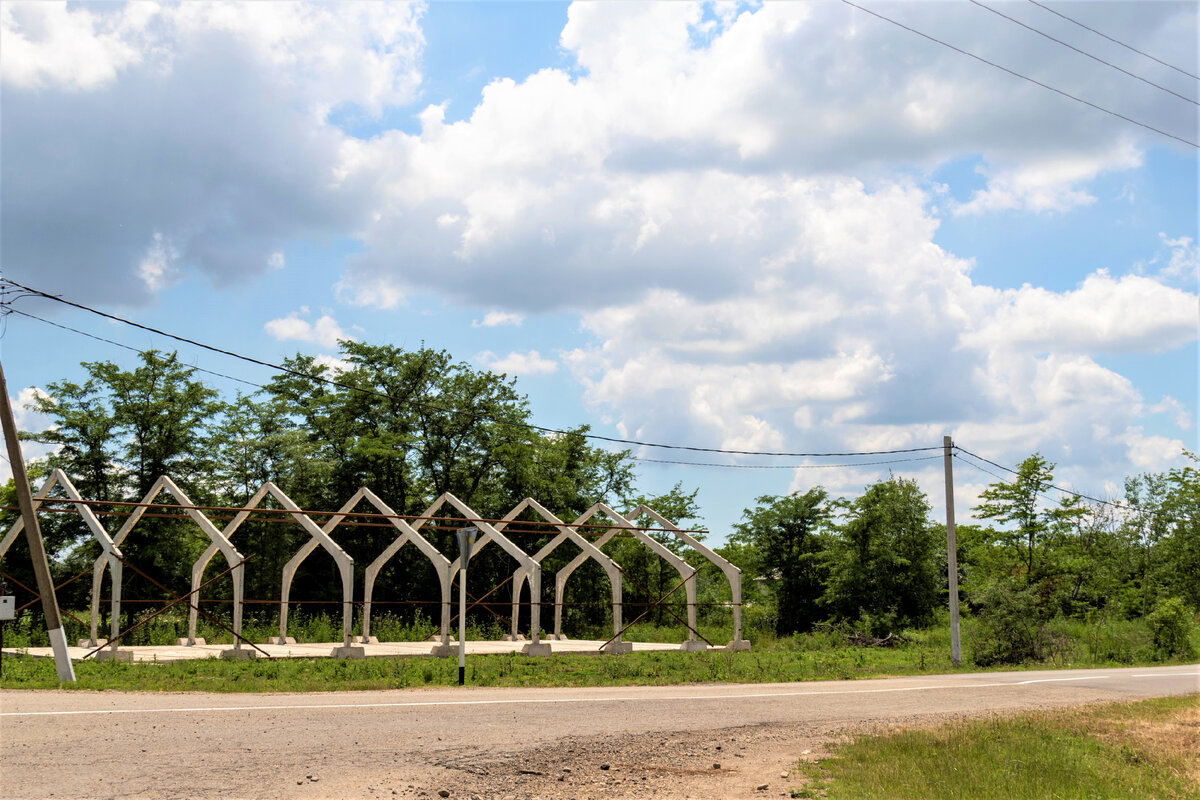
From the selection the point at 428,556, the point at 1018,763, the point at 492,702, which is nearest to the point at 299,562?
the point at 428,556

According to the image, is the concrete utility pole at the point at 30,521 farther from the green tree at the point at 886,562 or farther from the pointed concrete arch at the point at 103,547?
the green tree at the point at 886,562

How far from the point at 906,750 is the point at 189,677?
12656mm

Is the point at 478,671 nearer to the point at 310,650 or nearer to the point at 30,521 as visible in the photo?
the point at 310,650

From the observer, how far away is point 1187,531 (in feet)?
128

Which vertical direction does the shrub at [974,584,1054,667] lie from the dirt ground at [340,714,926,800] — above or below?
below

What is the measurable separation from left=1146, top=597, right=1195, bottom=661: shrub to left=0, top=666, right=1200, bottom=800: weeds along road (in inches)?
663

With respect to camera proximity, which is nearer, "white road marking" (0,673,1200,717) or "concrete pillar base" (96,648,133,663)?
"white road marking" (0,673,1200,717)

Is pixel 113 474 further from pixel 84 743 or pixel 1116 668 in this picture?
pixel 1116 668

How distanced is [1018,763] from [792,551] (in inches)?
1228

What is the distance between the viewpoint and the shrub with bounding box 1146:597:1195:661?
1180 inches

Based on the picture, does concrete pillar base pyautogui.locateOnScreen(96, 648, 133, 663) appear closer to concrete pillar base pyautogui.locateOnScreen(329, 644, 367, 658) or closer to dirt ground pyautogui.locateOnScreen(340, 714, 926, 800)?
concrete pillar base pyautogui.locateOnScreen(329, 644, 367, 658)

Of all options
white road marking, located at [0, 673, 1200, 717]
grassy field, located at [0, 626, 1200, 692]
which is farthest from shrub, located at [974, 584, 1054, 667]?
white road marking, located at [0, 673, 1200, 717]

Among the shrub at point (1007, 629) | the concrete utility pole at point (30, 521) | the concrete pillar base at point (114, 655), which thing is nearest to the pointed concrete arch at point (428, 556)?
the concrete pillar base at point (114, 655)

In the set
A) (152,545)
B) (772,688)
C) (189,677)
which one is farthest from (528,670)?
(152,545)
